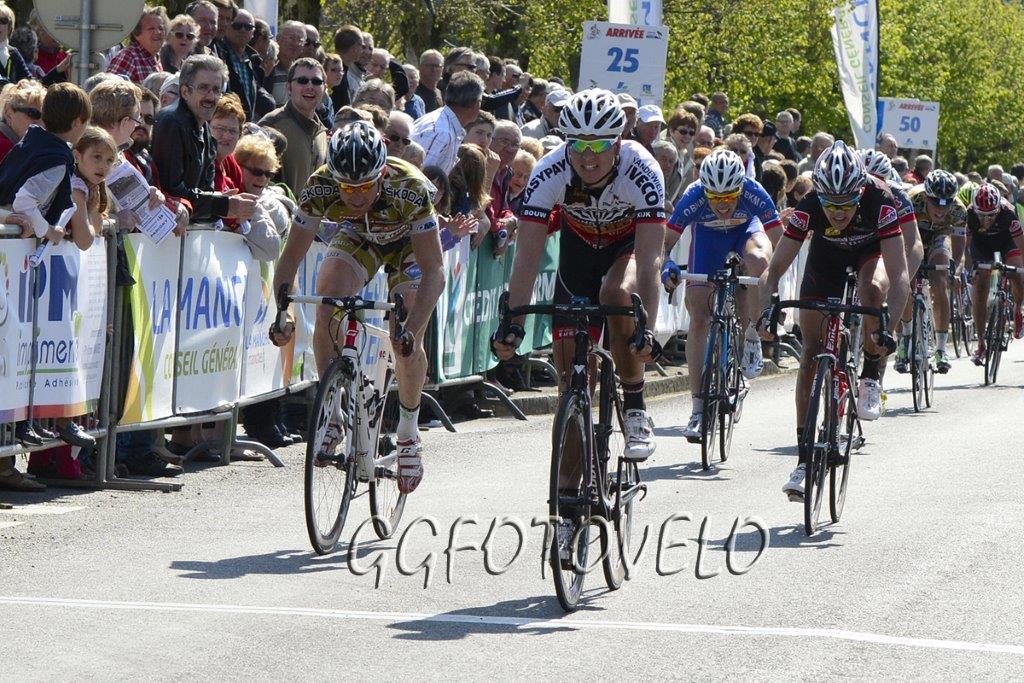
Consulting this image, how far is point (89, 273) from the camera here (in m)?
9.65

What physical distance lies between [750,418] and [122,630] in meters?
9.58

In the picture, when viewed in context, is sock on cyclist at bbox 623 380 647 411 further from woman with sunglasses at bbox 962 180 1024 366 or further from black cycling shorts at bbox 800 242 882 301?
woman with sunglasses at bbox 962 180 1024 366

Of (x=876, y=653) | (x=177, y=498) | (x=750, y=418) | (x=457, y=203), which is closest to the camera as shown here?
(x=876, y=653)

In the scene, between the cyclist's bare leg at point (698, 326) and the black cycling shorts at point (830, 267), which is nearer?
the black cycling shorts at point (830, 267)

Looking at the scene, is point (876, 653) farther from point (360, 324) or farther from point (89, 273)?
point (89, 273)

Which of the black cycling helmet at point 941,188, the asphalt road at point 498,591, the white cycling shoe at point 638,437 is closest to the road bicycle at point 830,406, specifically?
the asphalt road at point 498,591

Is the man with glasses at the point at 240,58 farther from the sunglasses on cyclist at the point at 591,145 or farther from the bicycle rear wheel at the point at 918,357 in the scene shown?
the sunglasses on cyclist at the point at 591,145

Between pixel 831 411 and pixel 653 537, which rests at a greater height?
pixel 831 411

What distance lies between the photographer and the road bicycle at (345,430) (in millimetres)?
8109

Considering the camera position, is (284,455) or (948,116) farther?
(948,116)

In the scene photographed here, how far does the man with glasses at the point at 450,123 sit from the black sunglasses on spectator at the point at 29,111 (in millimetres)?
4414

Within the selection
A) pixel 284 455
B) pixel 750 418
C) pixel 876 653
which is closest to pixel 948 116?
pixel 750 418

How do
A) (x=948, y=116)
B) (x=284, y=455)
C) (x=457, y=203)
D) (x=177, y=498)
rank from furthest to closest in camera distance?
(x=948, y=116) < (x=457, y=203) < (x=284, y=455) < (x=177, y=498)

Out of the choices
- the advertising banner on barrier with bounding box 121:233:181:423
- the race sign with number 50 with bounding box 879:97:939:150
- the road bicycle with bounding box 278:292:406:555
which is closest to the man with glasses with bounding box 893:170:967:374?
the advertising banner on barrier with bounding box 121:233:181:423
